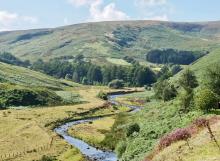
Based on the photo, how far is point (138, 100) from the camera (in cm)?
17788

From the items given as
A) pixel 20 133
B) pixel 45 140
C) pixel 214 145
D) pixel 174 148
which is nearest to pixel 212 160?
pixel 214 145

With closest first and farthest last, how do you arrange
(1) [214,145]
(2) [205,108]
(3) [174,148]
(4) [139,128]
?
1. (1) [214,145]
2. (3) [174,148]
3. (2) [205,108]
4. (4) [139,128]

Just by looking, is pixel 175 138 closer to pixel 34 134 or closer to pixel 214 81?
pixel 214 81

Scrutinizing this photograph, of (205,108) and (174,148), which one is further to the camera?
(205,108)

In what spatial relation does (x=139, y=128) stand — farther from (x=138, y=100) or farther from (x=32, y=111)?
(x=138, y=100)

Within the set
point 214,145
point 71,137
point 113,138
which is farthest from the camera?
point 71,137

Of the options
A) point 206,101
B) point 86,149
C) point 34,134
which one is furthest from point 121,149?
point 34,134

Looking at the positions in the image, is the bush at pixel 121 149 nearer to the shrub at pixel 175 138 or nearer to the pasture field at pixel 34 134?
the pasture field at pixel 34 134

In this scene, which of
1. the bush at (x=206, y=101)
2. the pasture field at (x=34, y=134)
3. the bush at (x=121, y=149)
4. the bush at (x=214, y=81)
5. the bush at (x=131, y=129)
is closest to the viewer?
the bush at (x=206, y=101)

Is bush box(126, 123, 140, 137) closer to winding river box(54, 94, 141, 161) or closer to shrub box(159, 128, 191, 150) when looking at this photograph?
winding river box(54, 94, 141, 161)

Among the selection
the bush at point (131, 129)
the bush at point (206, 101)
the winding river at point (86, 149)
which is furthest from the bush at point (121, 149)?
the bush at point (206, 101)

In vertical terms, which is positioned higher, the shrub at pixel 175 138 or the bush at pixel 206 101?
the bush at pixel 206 101

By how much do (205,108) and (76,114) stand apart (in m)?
79.6

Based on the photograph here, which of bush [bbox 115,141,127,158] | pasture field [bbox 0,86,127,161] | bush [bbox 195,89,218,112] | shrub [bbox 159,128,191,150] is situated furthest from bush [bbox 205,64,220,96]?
shrub [bbox 159,128,191,150]
